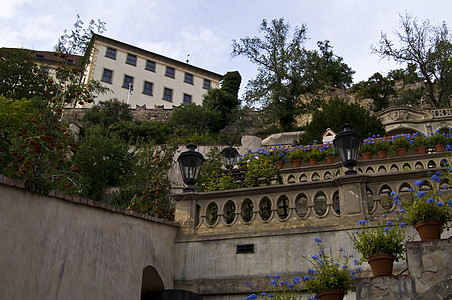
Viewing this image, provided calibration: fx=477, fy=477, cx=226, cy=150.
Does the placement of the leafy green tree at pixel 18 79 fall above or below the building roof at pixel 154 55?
below

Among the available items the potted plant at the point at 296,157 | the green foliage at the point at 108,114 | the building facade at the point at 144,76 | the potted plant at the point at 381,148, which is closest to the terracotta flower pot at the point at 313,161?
the potted plant at the point at 296,157

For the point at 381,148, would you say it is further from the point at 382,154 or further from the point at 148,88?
the point at 148,88

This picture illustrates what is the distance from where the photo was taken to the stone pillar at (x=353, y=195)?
8.06 meters

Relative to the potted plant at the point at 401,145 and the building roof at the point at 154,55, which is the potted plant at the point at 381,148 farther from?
the building roof at the point at 154,55

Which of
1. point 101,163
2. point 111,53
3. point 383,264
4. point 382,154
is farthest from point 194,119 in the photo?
point 383,264

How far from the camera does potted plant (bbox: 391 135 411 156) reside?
47.7 feet

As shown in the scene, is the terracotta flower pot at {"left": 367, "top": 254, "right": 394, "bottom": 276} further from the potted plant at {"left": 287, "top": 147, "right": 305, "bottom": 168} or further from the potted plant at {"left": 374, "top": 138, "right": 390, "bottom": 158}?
the potted plant at {"left": 374, "top": 138, "right": 390, "bottom": 158}

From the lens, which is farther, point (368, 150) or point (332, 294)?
point (368, 150)

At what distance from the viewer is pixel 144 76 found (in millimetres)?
50688

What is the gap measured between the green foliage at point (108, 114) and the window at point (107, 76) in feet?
30.7

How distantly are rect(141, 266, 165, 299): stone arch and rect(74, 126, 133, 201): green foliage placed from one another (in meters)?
12.1

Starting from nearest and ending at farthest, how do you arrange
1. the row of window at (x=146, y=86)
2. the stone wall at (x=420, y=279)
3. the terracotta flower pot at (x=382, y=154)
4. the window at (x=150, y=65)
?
the stone wall at (x=420, y=279), the terracotta flower pot at (x=382, y=154), the row of window at (x=146, y=86), the window at (x=150, y=65)

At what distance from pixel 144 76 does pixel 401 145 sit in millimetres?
39415

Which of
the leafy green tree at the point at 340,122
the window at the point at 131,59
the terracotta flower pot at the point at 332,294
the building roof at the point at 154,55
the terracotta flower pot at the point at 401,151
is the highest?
the building roof at the point at 154,55
